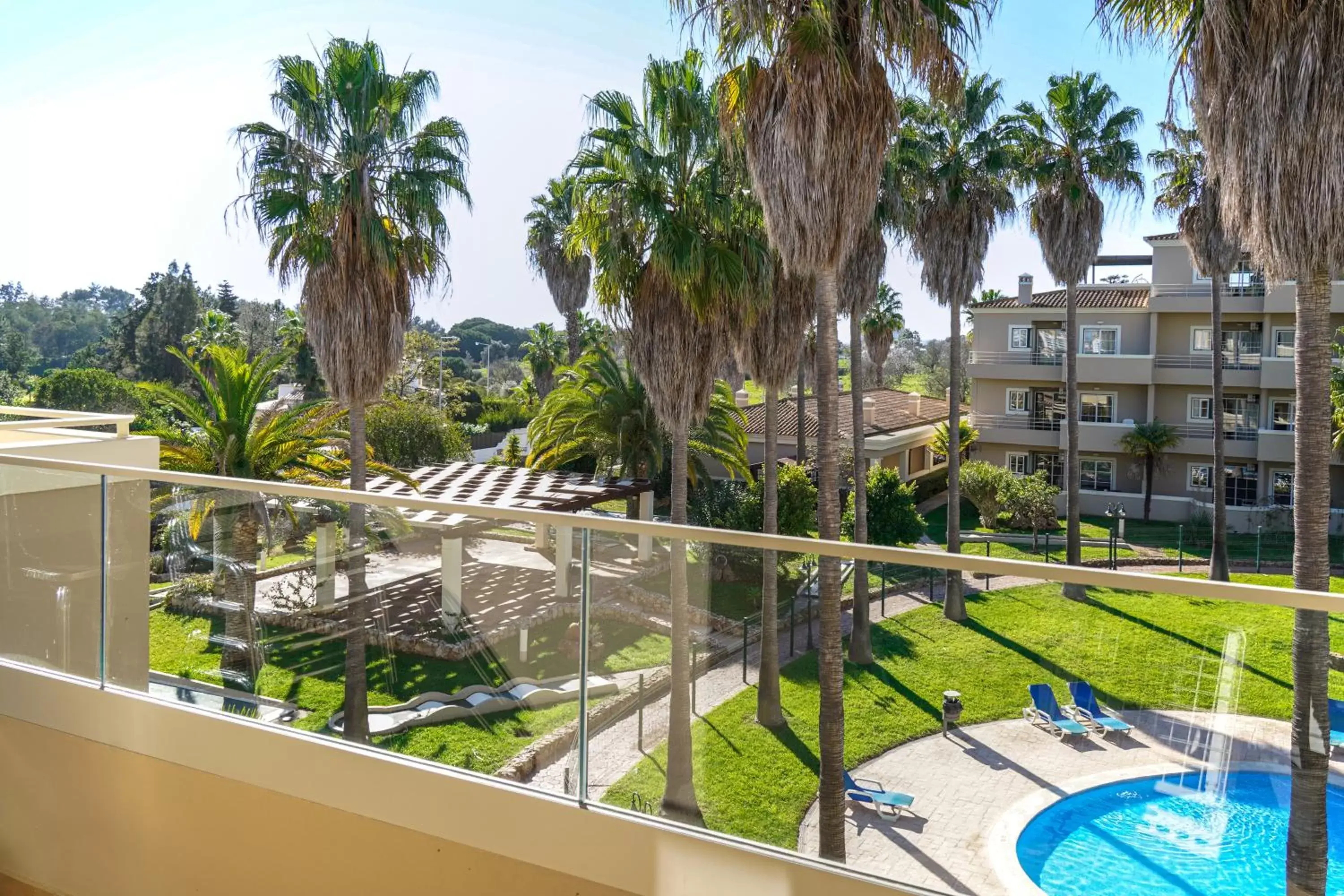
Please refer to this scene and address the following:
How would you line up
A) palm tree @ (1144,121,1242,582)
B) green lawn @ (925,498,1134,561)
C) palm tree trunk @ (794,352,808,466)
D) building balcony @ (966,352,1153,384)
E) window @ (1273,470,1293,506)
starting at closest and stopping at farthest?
1. palm tree @ (1144,121,1242,582)
2. green lawn @ (925,498,1134,561)
3. window @ (1273,470,1293,506)
4. palm tree trunk @ (794,352,808,466)
5. building balcony @ (966,352,1153,384)

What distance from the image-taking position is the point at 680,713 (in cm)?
334

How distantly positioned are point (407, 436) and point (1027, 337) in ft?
77.8

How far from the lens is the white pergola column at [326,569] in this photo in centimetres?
386

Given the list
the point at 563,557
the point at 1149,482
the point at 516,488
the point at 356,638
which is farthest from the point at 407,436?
the point at 563,557

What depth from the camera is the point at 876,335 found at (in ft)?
138

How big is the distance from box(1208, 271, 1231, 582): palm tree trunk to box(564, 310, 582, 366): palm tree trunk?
22.3 meters

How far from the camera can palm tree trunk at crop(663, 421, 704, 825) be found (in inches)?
119

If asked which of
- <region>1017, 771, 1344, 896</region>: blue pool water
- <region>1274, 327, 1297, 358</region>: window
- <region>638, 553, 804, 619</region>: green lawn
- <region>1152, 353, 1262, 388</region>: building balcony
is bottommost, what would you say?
<region>1017, 771, 1344, 896</region>: blue pool water

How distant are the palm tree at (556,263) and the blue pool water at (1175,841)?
36923 millimetres

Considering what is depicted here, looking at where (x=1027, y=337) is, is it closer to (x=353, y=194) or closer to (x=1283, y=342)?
(x=1283, y=342)

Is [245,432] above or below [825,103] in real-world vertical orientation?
below

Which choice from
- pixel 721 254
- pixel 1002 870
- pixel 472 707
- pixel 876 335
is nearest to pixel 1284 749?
pixel 1002 870

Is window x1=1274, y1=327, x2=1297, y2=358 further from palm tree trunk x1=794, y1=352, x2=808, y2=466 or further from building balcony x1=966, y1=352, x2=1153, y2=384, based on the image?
palm tree trunk x1=794, y1=352, x2=808, y2=466

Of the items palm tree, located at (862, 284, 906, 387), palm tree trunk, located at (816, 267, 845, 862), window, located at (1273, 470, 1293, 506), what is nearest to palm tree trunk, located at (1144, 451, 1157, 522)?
window, located at (1273, 470, 1293, 506)
